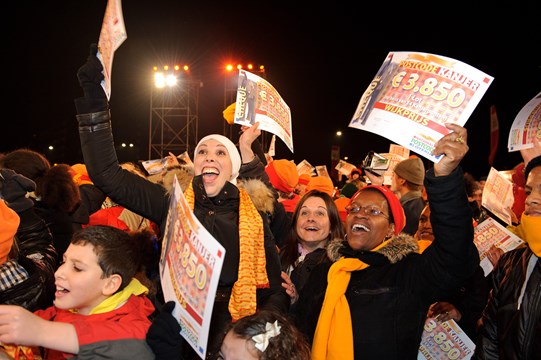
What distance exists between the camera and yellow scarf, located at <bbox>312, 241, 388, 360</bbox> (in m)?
2.48

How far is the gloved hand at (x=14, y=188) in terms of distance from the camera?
2.64 metres

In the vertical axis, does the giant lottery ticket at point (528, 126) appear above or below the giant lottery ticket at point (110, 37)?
below

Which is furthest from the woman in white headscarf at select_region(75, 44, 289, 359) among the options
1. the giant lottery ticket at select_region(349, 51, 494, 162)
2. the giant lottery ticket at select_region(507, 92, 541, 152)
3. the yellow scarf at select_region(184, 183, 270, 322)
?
the giant lottery ticket at select_region(507, 92, 541, 152)

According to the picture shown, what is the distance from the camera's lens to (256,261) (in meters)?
2.86

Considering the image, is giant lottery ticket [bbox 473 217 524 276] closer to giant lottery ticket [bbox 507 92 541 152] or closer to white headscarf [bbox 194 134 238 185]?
giant lottery ticket [bbox 507 92 541 152]

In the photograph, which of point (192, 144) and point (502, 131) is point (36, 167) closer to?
point (192, 144)

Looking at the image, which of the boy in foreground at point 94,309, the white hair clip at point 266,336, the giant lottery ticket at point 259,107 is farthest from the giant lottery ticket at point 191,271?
the giant lottery ticket at point 259,107

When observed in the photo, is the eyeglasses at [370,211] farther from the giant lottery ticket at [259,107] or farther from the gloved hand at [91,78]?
the gloved hand at [91,78]

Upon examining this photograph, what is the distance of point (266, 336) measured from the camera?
2.18m

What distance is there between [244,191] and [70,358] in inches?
56.0

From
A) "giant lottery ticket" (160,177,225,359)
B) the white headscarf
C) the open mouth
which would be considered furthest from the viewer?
the white headscarf

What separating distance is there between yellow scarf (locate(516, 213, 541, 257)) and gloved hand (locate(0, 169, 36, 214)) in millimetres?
2638

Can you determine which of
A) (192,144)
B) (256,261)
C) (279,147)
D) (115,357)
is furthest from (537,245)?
(279,147)

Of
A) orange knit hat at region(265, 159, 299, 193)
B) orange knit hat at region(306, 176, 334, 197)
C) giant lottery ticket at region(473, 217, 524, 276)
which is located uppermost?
giant lottery ticket at region(473, 217, 524, 276)
